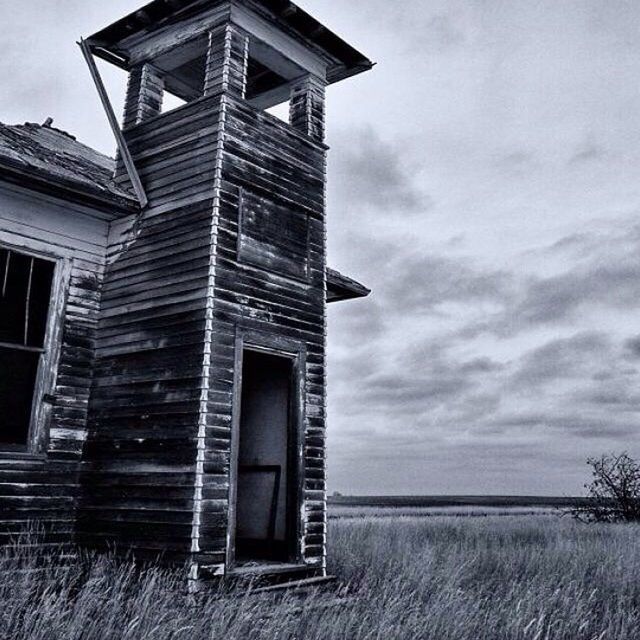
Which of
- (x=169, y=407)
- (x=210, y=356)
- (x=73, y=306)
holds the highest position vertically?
(x=73, y=306)

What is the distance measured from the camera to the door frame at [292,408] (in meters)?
→ 7.96

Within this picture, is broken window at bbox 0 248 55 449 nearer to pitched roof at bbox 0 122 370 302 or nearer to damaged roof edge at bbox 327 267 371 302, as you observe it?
pitched roof at bbox 0 122 370 302

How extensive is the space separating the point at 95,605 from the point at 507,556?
27.2ft

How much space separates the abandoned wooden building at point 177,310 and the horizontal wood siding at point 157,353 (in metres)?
0.02

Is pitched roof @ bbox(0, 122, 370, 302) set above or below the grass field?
above

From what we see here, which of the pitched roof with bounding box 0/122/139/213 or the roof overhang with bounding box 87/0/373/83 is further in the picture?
the roof overhang with bounding box 87/0/373/83

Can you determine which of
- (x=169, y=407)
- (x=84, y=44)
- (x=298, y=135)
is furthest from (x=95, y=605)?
(x=84, y=44)

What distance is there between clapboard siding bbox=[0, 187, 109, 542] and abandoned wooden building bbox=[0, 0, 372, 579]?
2 cm

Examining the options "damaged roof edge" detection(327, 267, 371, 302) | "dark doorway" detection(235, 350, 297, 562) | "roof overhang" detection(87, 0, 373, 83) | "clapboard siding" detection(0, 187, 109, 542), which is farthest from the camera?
"damaged roof edge" detection(327, 267, 371, 302)

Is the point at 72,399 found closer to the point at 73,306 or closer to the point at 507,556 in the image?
the point at 73,306

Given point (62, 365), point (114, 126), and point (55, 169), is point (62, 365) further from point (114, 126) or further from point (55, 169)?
point (114, 126)

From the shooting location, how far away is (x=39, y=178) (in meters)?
7.55

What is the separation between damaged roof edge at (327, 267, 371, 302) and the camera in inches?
412

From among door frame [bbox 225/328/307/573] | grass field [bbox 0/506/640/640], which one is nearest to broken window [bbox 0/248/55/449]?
grass field [bbox 0/506/640/640]
